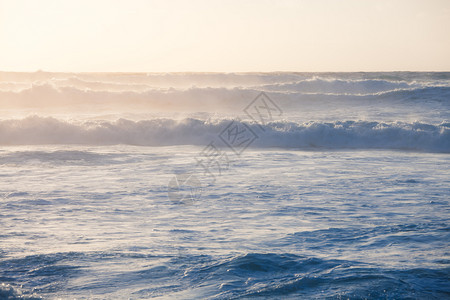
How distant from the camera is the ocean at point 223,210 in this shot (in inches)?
169

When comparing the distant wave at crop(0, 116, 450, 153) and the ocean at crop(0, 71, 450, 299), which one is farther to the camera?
the distant wave at crop(0, 116, 450, 153)

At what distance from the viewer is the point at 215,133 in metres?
17.3

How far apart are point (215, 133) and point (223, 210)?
1037cm

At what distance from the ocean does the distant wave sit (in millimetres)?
58

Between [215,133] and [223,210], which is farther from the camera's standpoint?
[215,133]

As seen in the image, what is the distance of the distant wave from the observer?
1568cm

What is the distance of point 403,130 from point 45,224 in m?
12.6

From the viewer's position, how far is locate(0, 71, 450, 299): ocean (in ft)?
14.1

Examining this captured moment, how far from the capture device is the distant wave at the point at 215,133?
51.4 ft

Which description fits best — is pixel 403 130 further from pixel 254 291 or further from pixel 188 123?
pixel 254 291

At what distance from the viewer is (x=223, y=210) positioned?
7.02 m

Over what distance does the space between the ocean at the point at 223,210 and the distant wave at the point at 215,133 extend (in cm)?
6

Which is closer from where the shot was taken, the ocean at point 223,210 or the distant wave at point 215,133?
the ocean at point 223,210

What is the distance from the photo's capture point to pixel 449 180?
914 centimetres
